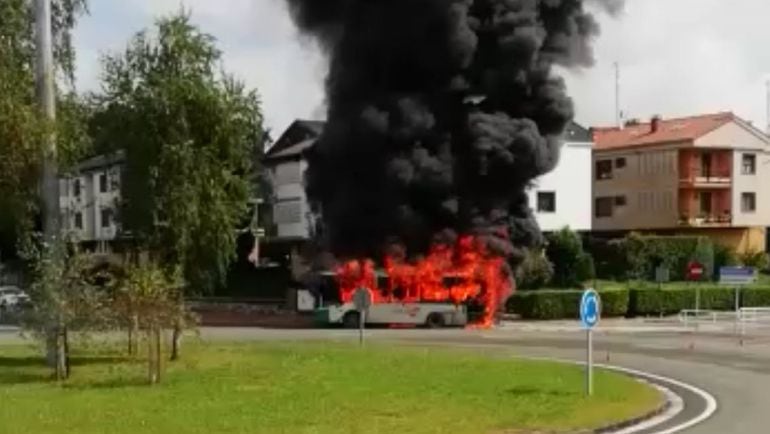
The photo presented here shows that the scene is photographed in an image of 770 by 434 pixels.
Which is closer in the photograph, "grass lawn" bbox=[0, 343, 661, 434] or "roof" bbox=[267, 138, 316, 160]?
"grass lawn" bbox=[0, 343, 661, 434]

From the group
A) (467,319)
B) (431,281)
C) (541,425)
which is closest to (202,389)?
(541,425)

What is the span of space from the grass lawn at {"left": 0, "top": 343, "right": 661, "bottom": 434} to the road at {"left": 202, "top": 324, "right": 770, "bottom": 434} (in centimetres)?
188

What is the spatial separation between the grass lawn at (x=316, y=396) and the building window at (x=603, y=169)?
55.6 m

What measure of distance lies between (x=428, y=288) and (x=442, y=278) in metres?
2.08

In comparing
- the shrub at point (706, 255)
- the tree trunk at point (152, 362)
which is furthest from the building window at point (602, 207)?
the tree trunk at point (152, 362)

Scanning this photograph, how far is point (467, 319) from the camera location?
178ft

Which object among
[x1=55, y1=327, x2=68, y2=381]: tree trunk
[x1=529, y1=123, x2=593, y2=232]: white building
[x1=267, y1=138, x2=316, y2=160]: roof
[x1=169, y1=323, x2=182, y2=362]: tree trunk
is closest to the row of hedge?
[x1=529, y1=123, x2=593, y2=232]: white building

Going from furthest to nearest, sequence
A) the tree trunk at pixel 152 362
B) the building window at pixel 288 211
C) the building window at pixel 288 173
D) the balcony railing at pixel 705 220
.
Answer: the balcony railing at pixel 705 220 → the building window at pixel 288 173 → the building window at pixel 288 211 → the tree trunk at pixel 152 362

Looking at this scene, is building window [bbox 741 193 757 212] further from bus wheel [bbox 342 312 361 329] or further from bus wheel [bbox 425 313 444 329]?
bus wheel [bbox 342 312 361 329]

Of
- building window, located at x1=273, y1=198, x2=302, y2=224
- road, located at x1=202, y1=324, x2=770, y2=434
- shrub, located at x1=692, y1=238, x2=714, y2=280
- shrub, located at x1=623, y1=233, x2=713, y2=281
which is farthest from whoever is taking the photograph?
building window, located at x1=273, y1=198, x2=302, y2=224

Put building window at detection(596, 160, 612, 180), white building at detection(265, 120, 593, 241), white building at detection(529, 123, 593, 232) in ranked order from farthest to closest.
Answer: building window at detection(596, 160, 612, 180) → white building at detection(265, 120, 593, 241) → white building at detection(529, 123, 593, 232)

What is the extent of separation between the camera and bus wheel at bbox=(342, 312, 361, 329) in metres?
53.7

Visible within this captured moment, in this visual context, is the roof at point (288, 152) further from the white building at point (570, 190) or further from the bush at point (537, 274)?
the bush at point (537, 274)

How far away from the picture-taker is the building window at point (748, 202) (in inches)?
Answer: 3334
